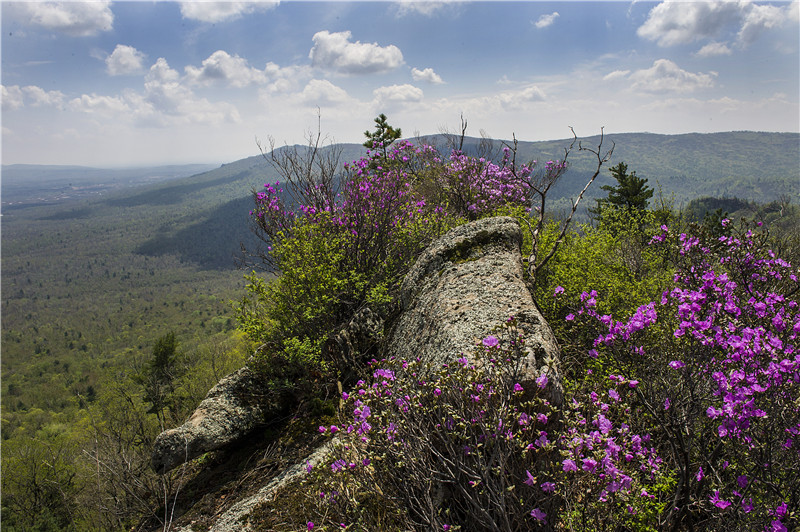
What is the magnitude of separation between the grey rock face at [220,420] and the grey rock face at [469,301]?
8.26 feet

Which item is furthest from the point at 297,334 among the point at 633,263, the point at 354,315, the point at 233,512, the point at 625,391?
the point at 633,263

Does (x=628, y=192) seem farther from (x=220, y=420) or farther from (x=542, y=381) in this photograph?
(x=220, y=420)

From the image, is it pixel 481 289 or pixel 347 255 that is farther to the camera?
pixel 347 255

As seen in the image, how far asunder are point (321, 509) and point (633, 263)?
321 inches

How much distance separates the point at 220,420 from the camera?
580cm

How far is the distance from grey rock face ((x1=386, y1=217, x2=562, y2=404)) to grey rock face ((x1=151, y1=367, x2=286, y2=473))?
252 centimetres

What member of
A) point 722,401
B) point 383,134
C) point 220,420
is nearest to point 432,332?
point 722,401

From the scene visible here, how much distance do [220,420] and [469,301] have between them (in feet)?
14.0

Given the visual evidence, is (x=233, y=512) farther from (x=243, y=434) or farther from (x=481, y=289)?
(x=481, y=289)

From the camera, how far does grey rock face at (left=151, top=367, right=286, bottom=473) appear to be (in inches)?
215

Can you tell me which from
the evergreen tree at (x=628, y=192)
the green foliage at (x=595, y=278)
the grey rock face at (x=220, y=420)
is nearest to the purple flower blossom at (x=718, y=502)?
the green foliage at (x=595, y=278)

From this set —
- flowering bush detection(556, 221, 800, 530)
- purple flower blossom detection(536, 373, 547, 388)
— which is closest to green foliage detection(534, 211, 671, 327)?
flowering bush detection(556, 221, 800, 530)

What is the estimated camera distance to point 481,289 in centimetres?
472

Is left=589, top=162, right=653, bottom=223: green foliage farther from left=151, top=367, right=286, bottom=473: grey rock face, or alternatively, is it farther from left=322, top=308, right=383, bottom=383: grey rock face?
left=151, top=367, right=286, bottom=473: grey rock face
